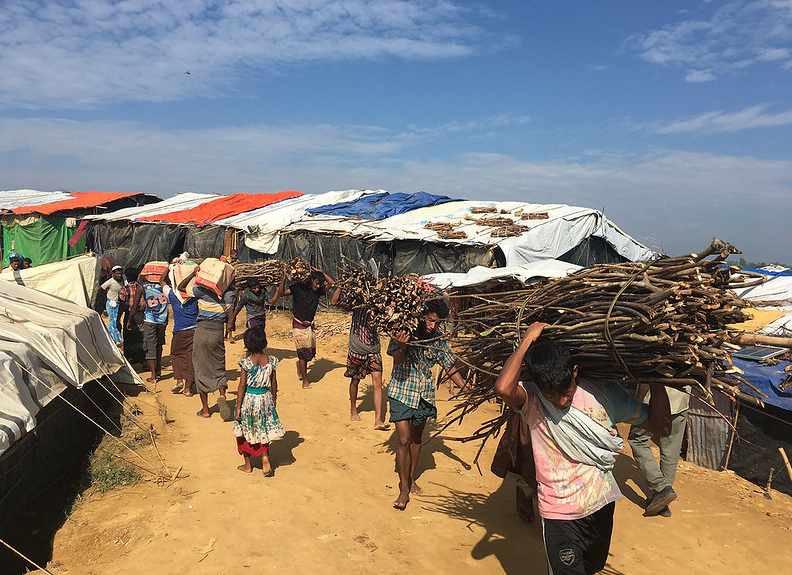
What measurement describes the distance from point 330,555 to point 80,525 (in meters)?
2.10

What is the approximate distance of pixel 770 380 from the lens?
601 cm

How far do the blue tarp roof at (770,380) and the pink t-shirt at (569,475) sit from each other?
3723mm

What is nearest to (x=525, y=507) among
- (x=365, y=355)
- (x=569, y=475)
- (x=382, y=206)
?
(x=569, y=475)

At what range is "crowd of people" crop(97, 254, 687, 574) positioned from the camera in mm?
2783

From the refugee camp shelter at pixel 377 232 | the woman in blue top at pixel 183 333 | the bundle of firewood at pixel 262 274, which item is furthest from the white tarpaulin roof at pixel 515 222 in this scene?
the woman in blue top at pixel 183 333

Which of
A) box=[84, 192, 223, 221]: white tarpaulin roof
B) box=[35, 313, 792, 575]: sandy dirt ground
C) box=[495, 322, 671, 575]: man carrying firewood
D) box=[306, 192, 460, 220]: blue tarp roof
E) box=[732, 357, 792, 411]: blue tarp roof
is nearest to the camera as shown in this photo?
box=[495, 322, 671, 575]: man carrying firewood

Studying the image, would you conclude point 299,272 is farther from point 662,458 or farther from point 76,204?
point 76,204

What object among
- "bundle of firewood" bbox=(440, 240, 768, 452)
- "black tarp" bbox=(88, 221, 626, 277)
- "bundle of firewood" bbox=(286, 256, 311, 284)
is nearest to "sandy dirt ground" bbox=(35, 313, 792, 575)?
"bundle of firewood" bbox=(440, 240, 768, 452)

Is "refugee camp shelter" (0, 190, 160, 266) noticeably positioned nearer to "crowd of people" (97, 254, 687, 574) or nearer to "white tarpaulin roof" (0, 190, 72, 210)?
"white tarpaulin roof" (0, 190, 72, 210)

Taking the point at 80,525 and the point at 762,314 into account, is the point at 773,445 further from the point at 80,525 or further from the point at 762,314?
the point at 80,525

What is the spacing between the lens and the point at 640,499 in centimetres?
544

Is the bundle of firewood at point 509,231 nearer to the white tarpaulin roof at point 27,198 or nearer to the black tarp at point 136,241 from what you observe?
the black tarp at point 136,241

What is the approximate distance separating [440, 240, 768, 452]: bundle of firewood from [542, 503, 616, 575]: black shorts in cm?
74

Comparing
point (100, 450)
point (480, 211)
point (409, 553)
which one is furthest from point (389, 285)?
point (480, 211)
